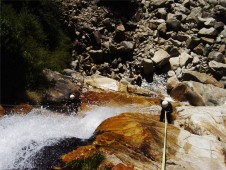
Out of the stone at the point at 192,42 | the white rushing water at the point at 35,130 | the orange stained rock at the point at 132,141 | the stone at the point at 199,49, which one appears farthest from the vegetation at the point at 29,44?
the stone at the point at 199,49

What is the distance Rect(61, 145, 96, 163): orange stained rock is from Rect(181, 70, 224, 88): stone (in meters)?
9.55

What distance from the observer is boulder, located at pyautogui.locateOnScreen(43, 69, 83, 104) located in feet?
49.2

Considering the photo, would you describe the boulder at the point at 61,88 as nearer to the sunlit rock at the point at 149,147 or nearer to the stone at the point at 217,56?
the sunlit rock at the point at 149,147

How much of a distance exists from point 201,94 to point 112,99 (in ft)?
13.2

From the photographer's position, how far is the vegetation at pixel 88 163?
839 cm

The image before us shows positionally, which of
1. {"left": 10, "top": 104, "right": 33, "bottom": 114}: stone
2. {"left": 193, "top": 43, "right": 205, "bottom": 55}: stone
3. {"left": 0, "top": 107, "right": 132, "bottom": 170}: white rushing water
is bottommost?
{"left": 0, "top": 107, "right": 132, "bottom": 170}: white rushing water

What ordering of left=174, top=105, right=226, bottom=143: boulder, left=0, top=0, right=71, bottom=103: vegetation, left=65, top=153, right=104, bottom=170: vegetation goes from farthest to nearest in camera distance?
left=0, top=0, right=71, bottom=103: vegetation → left=174, top=105, right=226, bottom=143: boulder → left=65, top=153, right=104, bottom=170: vegetation

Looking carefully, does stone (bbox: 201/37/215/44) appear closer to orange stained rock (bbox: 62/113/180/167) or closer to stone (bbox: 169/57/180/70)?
stone (bbox: 169/57/180/70)

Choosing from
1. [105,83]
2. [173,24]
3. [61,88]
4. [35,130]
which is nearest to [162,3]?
[173,24]

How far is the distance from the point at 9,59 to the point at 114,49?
6.75 meters

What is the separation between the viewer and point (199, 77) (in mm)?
17281

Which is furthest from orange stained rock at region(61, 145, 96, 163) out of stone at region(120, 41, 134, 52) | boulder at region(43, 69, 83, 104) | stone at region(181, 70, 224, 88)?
stone at region(120, 41, 134, 52)

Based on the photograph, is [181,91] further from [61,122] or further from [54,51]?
[54,51]

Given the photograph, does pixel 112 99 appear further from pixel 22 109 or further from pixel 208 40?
pixel 208 40
